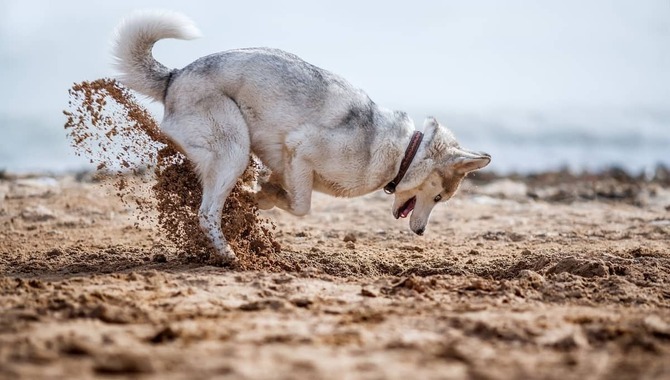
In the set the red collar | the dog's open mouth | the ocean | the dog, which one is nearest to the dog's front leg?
the dog

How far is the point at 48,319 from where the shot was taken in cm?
479

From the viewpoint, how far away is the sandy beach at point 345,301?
3961 millimetres

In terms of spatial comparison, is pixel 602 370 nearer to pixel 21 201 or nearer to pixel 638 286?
pixel 638 286

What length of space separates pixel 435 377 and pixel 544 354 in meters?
0.78

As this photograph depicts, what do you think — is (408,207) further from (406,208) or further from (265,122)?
(265,122)

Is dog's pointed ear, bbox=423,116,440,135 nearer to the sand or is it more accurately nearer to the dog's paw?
the sand

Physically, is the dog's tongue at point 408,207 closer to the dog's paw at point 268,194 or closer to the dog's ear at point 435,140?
the dog's ear at point 435,140

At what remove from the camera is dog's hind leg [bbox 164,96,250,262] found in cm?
718

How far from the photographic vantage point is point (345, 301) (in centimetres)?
584

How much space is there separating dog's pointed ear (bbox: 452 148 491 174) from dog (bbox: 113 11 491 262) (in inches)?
0.6

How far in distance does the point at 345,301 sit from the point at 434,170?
7.64 feet

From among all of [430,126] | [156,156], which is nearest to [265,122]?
[156,156]

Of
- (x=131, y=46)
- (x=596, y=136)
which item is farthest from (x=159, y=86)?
(x=596, y=136)

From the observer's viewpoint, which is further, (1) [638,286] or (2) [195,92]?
(2) [195,92]
